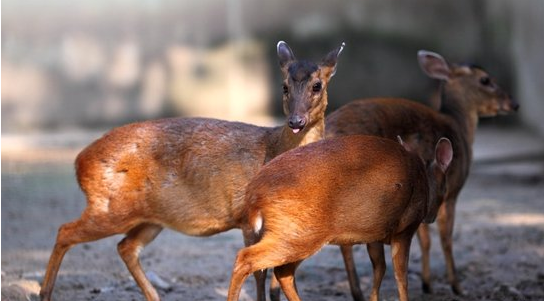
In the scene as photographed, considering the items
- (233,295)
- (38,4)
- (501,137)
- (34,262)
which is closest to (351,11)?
(501,137)

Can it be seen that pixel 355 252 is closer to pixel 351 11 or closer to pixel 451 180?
pixel 451 180

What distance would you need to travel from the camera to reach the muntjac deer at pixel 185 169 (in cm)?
655

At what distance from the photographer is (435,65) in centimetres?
889

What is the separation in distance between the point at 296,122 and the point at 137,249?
1348 millimetres

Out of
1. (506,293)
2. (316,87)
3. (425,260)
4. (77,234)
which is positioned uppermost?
(316,87)

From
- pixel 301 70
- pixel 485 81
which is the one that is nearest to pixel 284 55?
pixel 301 70

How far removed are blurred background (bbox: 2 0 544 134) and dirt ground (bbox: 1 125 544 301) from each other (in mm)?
3871

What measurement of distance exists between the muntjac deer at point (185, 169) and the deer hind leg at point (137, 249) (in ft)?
0.81

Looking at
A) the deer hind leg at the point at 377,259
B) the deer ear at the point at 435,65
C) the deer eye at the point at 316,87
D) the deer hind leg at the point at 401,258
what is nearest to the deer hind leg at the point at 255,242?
the deer hind leg at the point at 377,259

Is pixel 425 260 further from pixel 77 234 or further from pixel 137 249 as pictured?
pixel 77 234

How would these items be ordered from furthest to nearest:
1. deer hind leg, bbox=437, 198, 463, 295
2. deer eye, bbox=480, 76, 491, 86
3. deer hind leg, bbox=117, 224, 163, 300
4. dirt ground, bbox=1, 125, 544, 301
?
deer eye, bbox=480, 76, 491, 86 < deer hind leg, bbox=437, 198, 463, 295 < dirt ground, bbox=1, 125, 544, 301 < deer hind leg, bbox=117, 224, 163, 300

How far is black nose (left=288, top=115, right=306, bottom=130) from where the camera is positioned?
6359mm

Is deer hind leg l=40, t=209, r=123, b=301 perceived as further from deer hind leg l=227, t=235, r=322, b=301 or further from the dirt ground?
deer hind leg l=227, t=235, r=322, b=301

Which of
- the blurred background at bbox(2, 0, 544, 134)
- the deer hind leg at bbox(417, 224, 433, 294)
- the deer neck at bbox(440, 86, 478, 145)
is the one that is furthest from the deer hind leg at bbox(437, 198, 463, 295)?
the blurred background at bbox(2, 0, 544, 134)
